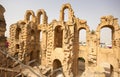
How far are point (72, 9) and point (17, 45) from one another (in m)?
10.4

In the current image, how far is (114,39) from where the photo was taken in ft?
44.1

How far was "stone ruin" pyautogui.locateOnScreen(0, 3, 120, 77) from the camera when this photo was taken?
44.3 ft

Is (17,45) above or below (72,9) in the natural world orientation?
below

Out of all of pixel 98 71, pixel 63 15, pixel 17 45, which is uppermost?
pixel 63 15

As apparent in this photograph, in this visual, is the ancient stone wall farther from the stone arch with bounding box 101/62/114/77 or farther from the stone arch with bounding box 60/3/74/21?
the stone arch with bounding box 101/62/114/77

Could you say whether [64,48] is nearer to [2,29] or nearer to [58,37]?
[58,37]

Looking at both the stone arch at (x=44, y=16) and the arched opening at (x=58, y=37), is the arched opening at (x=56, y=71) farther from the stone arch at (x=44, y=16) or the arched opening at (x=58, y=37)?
the stone arch at (x=44, y=16)

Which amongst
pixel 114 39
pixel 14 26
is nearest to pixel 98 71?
pixel 114 39

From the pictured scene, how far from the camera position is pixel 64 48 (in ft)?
47.8

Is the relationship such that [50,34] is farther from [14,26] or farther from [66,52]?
[14,26]

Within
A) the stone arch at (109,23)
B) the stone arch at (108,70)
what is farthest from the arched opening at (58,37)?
the stone arch at (108,70)

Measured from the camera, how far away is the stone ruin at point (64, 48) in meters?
13.5

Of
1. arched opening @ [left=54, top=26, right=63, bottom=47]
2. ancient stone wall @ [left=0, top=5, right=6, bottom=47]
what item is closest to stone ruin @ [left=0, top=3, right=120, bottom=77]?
arched opening @ [left=54, top=26, right=63, bottom=47]

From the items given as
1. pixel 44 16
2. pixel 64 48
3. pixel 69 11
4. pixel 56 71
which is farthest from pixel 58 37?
pixel 56 71
